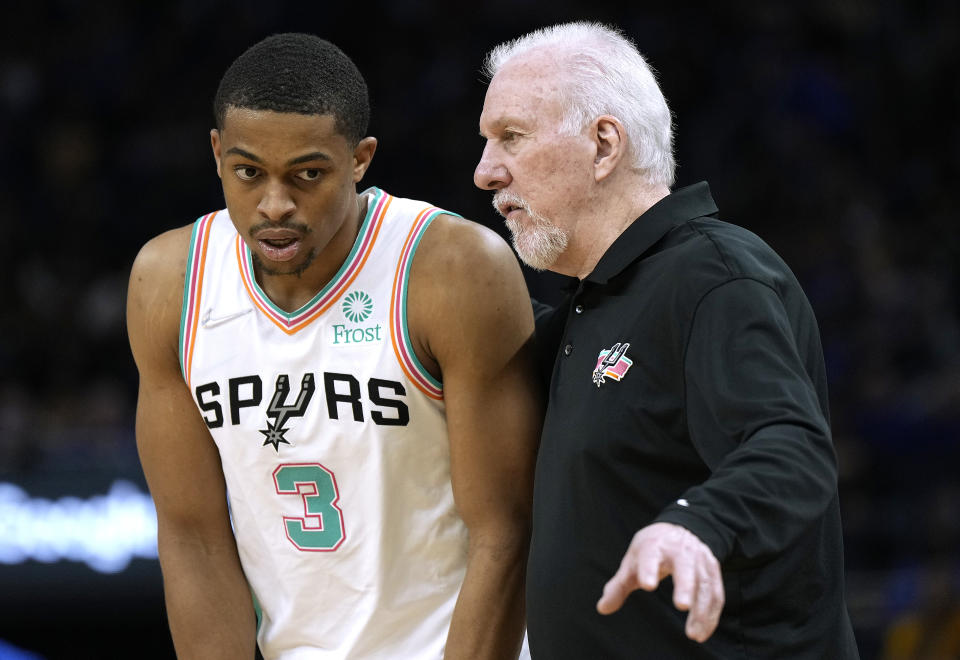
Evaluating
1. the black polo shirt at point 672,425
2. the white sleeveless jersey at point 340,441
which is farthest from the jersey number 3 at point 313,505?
the black polo shirt at point 672,425

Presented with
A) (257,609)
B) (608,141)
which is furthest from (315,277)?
(257,609)

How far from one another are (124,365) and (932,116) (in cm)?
614

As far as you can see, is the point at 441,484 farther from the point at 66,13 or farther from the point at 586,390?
the point at 66,13

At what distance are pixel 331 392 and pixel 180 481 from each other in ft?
1.66

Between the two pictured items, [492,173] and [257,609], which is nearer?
[492,173]

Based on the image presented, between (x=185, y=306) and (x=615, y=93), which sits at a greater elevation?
(x=615, y=93)

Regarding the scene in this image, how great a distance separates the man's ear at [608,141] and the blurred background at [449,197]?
398cm

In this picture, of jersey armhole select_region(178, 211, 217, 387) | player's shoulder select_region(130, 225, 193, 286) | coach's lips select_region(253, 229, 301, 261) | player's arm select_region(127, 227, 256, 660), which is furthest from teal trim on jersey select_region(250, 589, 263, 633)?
coach's lips select_region(253, 229, 301, 261)

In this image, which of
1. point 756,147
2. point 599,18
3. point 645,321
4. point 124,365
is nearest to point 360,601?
point 645,321

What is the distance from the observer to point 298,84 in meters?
2.82

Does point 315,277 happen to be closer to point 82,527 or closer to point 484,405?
point 484,405

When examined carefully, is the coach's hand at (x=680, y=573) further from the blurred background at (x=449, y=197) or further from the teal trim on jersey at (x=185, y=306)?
the blurred background at (x=449, y=197)

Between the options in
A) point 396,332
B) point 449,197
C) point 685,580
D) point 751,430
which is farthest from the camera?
point 449,197

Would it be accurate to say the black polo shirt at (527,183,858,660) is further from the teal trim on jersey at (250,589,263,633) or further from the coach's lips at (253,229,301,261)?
the teal trim on jersey at (250,589,263,633)
